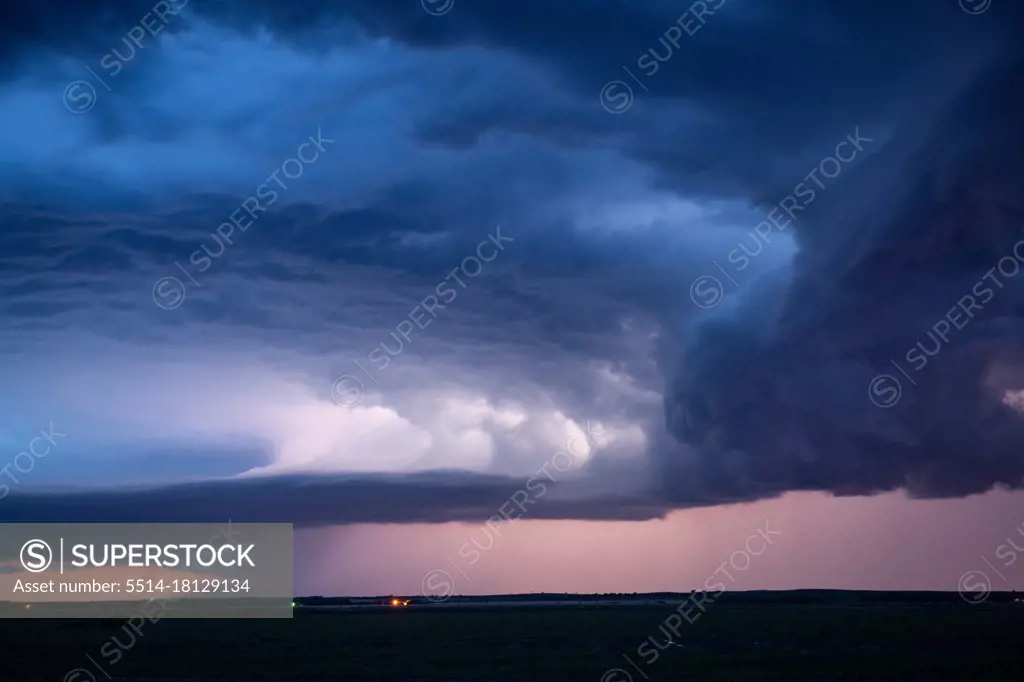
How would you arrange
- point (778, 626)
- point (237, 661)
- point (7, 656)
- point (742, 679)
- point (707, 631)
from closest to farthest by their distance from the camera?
point (742, 679), point (237, 661), point (7, 656), point (707, 631), point (778, 626)

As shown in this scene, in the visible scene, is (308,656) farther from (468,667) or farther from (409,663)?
(468,667)

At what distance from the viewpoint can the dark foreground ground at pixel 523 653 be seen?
57.3m

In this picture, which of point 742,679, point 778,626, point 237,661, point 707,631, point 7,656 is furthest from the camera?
point 778,626

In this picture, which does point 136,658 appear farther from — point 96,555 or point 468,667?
point 468,667

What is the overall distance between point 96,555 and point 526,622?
67097 millimetres

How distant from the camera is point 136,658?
68.9 m

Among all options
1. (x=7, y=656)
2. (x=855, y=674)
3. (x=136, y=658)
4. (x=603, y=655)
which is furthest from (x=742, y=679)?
(x=7, y=656)

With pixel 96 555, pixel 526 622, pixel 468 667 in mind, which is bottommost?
pixel 468 667

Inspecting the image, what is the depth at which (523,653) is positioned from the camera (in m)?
72.6

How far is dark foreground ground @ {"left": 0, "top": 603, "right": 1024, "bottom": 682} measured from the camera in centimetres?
5734

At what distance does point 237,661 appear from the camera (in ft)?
221

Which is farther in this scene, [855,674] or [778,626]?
[778,626]

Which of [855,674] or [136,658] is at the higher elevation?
[136,658]

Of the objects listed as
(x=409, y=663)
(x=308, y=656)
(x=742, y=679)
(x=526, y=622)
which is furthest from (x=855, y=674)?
(x=526, y=622)
